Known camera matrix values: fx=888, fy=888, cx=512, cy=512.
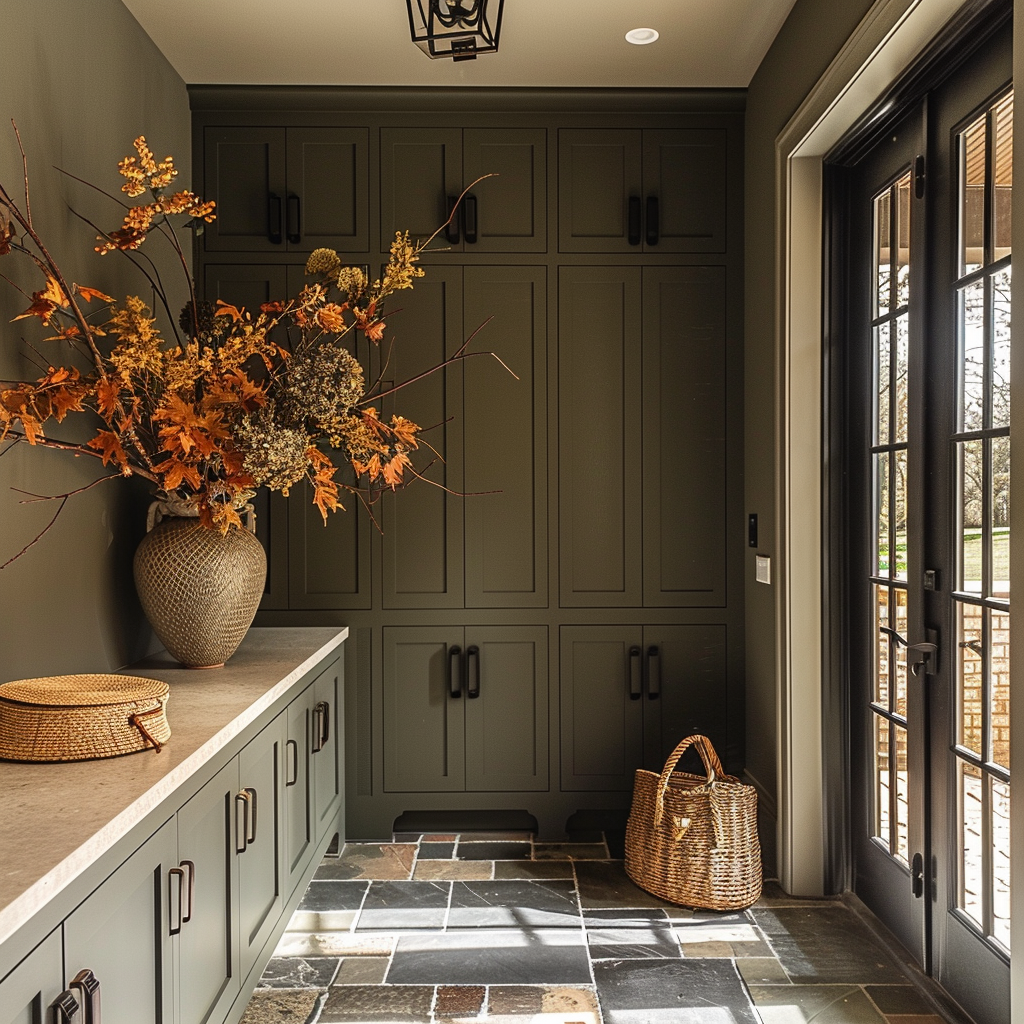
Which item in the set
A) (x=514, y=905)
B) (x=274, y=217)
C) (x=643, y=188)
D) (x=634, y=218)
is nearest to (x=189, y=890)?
(x=514, y=905)

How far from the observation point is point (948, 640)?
2.17 metres

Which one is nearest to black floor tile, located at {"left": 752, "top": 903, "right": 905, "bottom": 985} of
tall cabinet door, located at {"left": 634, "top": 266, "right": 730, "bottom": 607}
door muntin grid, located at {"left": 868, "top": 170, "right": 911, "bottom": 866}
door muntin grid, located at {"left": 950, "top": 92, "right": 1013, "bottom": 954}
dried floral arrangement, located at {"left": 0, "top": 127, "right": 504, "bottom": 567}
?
door muntin grid, located at {"left": 868, "top": 170, "right": 911, "bottom": 866}

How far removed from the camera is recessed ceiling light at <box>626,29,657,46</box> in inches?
115

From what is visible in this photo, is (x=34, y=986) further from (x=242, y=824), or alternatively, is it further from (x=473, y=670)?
(x=473, y=670)

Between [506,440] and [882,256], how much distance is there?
1424 millimetres

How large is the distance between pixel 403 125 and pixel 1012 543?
2642 millimetres

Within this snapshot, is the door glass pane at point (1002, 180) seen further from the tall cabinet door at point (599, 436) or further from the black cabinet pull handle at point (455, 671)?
the black cabinet pull handle at point (455, 671)

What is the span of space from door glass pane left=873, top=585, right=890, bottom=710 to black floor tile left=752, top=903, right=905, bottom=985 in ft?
2.18

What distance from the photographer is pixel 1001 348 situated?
1.97 meters

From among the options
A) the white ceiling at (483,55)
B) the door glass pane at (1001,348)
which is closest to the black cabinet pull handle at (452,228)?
the white ceiling at (483,55)

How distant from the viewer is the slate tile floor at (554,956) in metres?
2.20

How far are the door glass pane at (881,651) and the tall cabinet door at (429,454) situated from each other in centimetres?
147

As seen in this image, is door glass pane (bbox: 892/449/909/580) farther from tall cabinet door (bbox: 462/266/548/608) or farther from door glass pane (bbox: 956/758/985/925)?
tall cabinet door (bbox: 462/266/548/608)

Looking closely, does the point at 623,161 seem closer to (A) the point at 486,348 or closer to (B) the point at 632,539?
(A) the point at 486,348
